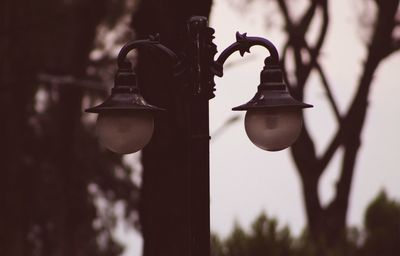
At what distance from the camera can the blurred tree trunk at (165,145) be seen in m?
11.7

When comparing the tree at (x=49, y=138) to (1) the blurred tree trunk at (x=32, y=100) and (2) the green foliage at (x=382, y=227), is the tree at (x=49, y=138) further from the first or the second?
(2) the green foliage at (x=382, y=227)

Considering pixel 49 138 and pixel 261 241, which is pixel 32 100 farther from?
pixel 261 241

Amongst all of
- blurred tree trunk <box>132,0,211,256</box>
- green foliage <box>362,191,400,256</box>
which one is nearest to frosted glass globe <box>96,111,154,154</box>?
blurred tree trunk <box>132,0,211,256</box>

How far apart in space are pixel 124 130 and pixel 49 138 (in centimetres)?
2103

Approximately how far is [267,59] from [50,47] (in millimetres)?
19573

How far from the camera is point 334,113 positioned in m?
18.7

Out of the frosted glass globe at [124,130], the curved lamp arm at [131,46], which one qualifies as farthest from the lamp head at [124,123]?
the curved lamp arm at [131,46]

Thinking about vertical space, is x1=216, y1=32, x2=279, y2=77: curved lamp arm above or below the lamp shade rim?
above

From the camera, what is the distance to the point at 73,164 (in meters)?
24.1

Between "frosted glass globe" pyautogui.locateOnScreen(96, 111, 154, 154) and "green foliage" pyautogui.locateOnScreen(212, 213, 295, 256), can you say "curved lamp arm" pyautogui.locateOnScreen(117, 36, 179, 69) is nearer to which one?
"frosted glass globe" pyautogui.locateOnScreen(96, 111, 154, 154)

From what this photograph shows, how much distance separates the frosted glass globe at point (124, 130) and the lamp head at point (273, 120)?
2.63ft

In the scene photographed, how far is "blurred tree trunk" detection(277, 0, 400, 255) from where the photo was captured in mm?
17688

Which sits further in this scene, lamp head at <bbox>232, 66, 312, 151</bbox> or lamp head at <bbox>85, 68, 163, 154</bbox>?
lamp head at <bbox>85, 68, 163, 154</bbox>

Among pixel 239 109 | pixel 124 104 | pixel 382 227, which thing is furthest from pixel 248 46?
pixel 382 227
